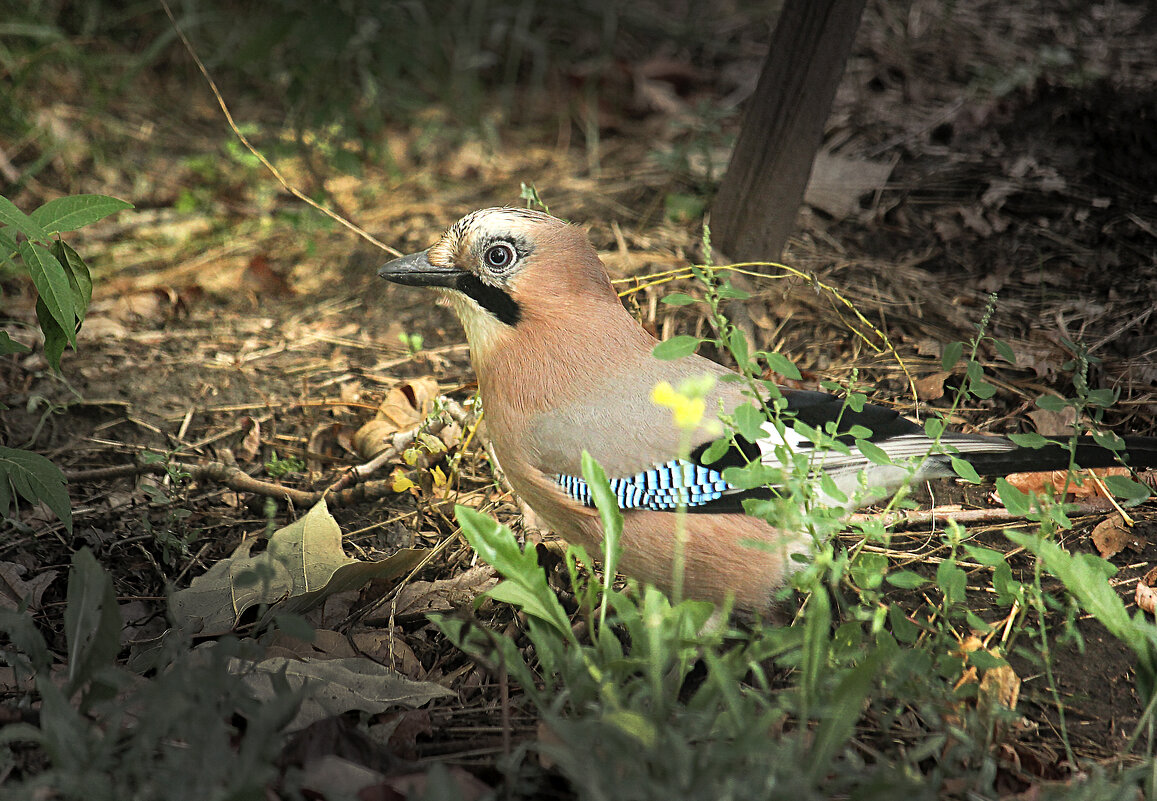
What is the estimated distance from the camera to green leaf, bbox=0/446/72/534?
240 centimetres

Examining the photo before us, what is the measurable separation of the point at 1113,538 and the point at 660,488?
140cm

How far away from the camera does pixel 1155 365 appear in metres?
3.24

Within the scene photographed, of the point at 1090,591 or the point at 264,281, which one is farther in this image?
the point at 264,281

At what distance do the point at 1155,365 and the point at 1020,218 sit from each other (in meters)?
1.08

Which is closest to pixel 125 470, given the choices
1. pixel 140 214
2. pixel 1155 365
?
pixel 140 214

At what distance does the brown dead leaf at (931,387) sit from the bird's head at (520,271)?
1.26 metres

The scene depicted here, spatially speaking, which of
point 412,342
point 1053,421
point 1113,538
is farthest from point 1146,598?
point 412,342

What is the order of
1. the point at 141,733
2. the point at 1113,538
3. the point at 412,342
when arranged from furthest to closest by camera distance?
the point at 412,342 → the point at 1113,538 → the point at 141,733

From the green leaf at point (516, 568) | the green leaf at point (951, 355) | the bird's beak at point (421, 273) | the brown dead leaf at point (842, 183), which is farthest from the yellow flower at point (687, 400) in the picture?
the brown dead leaf at point (842, 183)

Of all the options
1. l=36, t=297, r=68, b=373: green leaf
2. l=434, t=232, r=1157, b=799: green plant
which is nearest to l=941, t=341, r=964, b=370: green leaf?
l=434, t=232, r=1157, b=799: green plant

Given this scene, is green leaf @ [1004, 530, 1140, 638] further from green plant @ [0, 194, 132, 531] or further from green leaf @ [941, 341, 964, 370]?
green plant @ [0, 194, 132, 531]

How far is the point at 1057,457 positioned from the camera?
101 inches

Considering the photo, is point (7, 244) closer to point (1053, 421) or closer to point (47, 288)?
point (47, 288)

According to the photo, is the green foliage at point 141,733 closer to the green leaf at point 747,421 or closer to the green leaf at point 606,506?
the green leaf at point 606,506
